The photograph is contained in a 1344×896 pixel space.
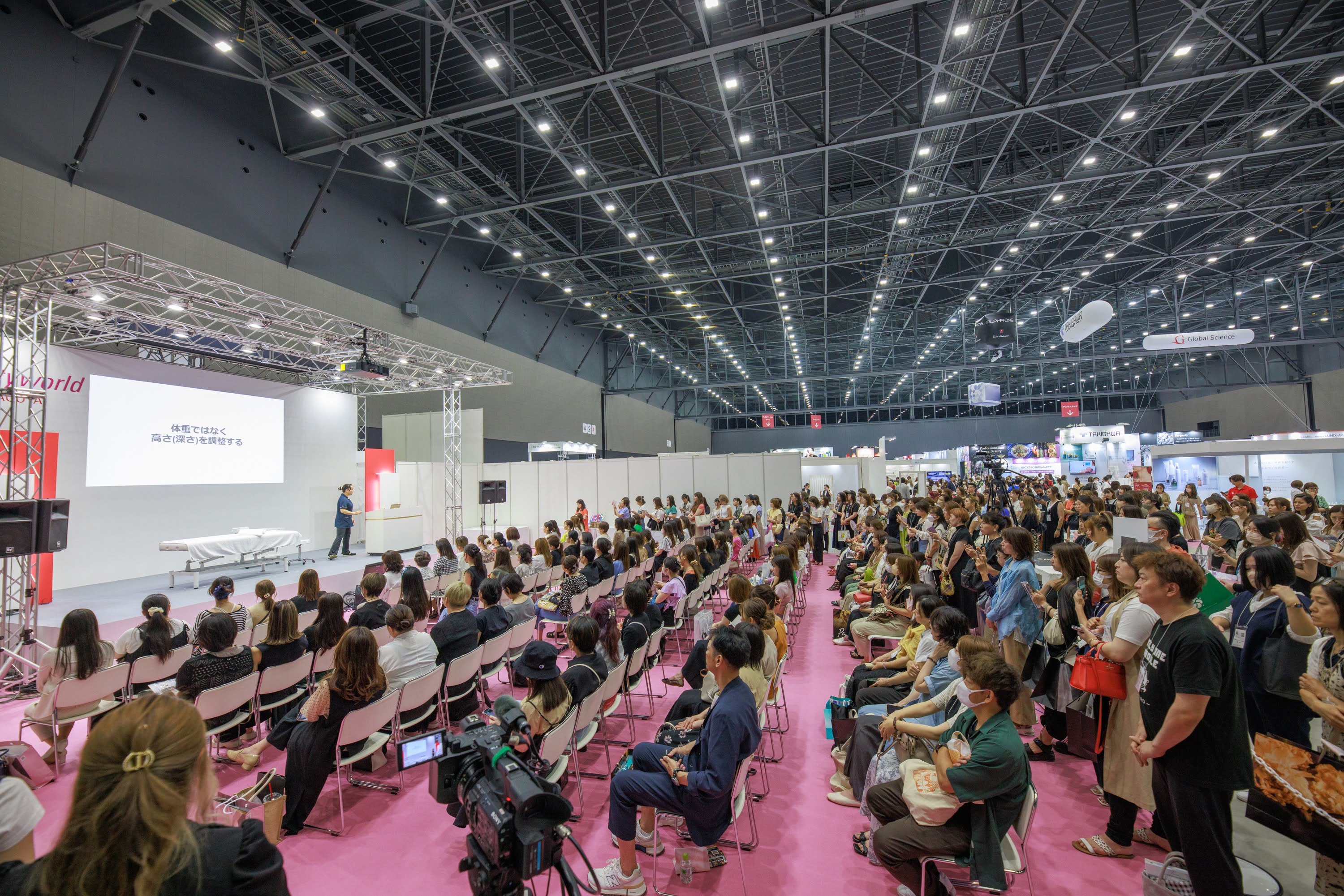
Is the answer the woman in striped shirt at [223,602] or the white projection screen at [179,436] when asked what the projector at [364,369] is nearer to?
the white projection screen at [179,436]

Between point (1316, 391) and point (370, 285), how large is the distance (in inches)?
Result: 1224

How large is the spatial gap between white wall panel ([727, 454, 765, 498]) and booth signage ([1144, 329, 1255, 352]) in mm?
10169

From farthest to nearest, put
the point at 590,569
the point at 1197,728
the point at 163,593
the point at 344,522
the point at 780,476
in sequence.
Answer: the point at 780,476 → the point at 344,522 → the point at 163,593 → the point at 590,569 → the point at 1197,728

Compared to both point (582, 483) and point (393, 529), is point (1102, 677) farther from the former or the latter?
point (582, 483)

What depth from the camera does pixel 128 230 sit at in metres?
7.99

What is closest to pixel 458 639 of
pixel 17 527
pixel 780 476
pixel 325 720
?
pixel 325 720

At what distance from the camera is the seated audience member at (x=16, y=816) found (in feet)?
4.24

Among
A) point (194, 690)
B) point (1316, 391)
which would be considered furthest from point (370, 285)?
point (1316, 391)

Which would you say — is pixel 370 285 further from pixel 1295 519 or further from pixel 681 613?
pixel 1295 519

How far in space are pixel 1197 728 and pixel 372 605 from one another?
537cm

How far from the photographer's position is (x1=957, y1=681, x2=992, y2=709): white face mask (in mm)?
2164

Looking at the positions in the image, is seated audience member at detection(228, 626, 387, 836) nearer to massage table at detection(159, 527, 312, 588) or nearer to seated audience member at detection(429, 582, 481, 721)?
seated audience member at detection(429, 582, 481, 721)

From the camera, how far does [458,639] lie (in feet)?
13.0

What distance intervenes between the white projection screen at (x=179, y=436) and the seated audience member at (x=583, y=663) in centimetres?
961
